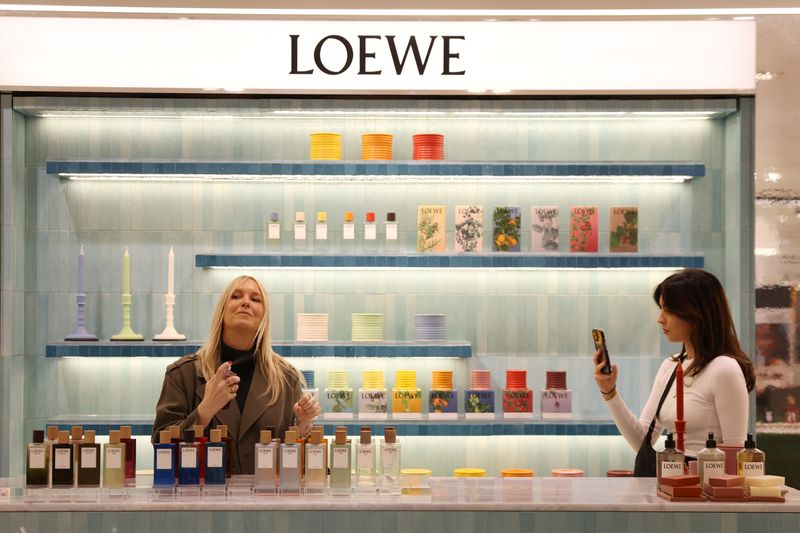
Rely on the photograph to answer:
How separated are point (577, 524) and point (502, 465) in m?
2.46

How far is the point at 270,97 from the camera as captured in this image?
5.12 metres

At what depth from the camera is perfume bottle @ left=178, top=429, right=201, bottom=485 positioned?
293 centimetres

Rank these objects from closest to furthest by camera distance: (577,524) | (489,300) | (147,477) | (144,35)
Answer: (577,524) → (147,477) → (144,35) → (489,300)

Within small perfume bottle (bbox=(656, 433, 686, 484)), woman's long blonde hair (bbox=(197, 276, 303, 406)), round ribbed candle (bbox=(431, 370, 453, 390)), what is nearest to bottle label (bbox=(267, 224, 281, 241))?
round ribbed candle (bbox=(431, 370, 453, 390))

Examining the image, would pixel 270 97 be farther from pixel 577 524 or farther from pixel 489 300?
pixel 577 524

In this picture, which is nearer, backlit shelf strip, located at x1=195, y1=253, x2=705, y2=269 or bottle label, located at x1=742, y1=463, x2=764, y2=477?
bottle label, located at x1=742, y1=463, x2=764, y2=477

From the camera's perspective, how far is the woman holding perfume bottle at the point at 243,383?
3426mm

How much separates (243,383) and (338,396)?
1.59 metres

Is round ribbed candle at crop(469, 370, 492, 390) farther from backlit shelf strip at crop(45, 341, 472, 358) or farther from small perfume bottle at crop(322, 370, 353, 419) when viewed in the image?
small perfume bottle at crop(322, 370, 353, 419)

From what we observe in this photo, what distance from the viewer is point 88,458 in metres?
2.97

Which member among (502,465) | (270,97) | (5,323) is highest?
(270,97)

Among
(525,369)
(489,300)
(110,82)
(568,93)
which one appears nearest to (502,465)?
(525,369)

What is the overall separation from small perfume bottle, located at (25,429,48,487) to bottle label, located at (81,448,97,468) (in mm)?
108

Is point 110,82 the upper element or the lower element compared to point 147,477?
upper
